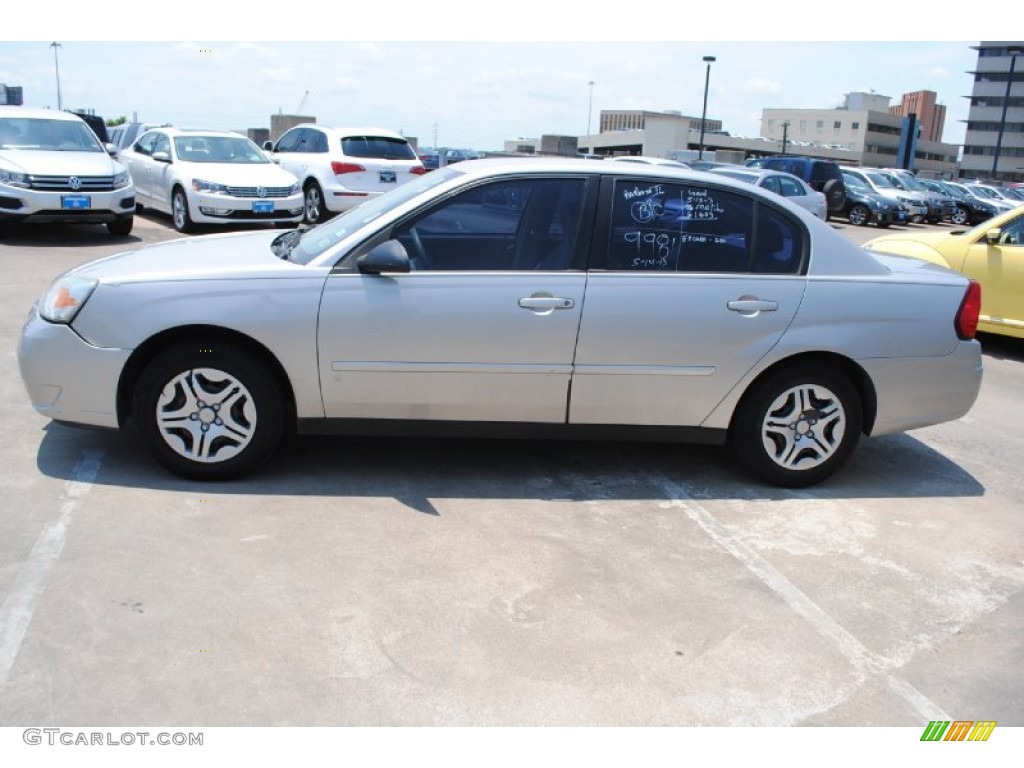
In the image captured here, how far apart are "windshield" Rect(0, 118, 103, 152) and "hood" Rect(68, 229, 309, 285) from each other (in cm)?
899

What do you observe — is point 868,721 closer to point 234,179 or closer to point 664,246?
point 664,246

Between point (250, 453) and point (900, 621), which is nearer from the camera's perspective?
point (900, 621)

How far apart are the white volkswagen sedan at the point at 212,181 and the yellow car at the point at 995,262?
27.5 feet

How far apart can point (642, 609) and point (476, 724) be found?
99 cm

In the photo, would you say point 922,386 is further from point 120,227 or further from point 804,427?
point 120,227

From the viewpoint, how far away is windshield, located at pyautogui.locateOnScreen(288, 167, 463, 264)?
475 cm

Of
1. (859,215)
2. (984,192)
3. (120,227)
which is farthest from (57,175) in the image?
(984,192)

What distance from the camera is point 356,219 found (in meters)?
5.00

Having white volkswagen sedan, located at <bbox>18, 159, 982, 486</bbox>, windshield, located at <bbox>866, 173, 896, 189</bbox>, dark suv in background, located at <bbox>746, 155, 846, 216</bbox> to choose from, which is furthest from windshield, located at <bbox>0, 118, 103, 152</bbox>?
windshield, located at <bbox>866, 173, 896, 189</bbox>

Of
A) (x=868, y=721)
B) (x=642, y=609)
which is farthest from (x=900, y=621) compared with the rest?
(x=642, y=609)

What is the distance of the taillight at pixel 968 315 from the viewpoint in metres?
5.00

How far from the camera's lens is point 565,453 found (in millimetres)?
5391

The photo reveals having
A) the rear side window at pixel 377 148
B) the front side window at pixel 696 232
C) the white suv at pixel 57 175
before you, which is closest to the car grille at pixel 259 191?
the white suv at pixel 57 175

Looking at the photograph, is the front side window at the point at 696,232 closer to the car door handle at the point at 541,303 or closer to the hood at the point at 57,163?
the car door handle at the point at 541,303
